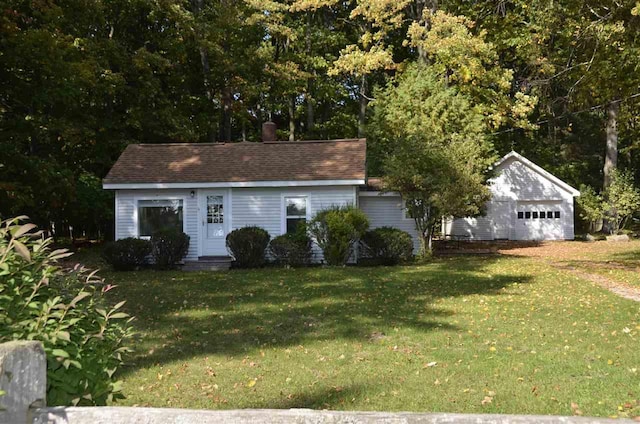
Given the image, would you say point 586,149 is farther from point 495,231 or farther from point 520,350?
point 520,350

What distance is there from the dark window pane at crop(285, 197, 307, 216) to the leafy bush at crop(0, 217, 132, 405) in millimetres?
15656

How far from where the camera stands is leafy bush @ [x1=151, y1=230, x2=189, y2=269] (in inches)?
688

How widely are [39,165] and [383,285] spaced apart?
12.5 m

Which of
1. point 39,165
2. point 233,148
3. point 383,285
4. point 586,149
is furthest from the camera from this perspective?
point 586,149

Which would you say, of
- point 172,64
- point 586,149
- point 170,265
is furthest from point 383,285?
point 586,149

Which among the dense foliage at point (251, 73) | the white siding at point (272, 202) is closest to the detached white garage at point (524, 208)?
the dense foliage at point (251, 73)

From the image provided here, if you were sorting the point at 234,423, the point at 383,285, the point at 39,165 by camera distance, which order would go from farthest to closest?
the point at 39,165 → the point at 383,285 → the point at 234,423

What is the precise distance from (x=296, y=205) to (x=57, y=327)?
16.2 meters

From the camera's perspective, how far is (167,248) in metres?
17.5

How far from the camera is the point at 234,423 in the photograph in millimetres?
2139

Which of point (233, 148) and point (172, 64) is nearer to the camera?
point (233, 148)

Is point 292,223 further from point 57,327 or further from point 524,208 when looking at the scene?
point 524,208

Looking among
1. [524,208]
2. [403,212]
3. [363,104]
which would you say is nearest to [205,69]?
[363,104]

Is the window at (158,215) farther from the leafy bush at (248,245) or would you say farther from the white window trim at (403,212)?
the white window trim at (403,212)
